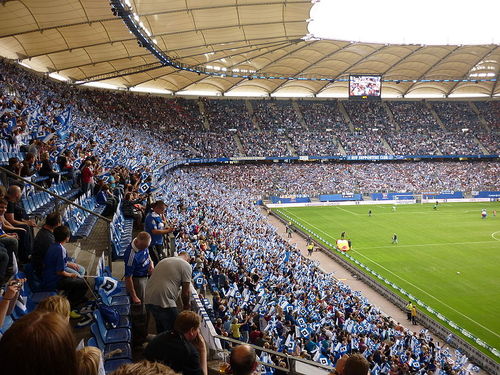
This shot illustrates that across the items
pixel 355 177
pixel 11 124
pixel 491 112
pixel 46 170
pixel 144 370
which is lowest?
pixel 144 370

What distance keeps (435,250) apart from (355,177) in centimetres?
2953

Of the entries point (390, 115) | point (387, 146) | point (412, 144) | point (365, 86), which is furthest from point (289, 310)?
point (390, 115)

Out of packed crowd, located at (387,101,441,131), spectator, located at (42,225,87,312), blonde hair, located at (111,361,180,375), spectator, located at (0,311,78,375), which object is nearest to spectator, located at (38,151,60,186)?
spectator, located at (42,225,87,312)

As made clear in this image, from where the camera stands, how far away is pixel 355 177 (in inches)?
2667

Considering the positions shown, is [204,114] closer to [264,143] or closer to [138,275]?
[264,143]

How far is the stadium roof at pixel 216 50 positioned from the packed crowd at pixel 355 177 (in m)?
12.2

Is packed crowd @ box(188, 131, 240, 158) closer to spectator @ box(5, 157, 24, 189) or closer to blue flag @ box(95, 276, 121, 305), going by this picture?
spectator @ box(5, 157, 24, 189)

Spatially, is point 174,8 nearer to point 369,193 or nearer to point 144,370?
point 144,370

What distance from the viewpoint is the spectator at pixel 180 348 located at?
178 inches

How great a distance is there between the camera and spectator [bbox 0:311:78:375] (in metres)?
1.87

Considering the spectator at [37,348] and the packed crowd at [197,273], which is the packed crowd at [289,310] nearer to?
the packed crowd at [197,273]

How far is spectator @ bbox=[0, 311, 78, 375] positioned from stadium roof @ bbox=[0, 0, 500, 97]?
26.9m

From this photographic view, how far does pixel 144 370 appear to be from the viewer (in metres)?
2.35

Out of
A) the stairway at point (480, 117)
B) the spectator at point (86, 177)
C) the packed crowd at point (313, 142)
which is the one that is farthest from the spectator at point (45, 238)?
the stairway at point (480, 117)
